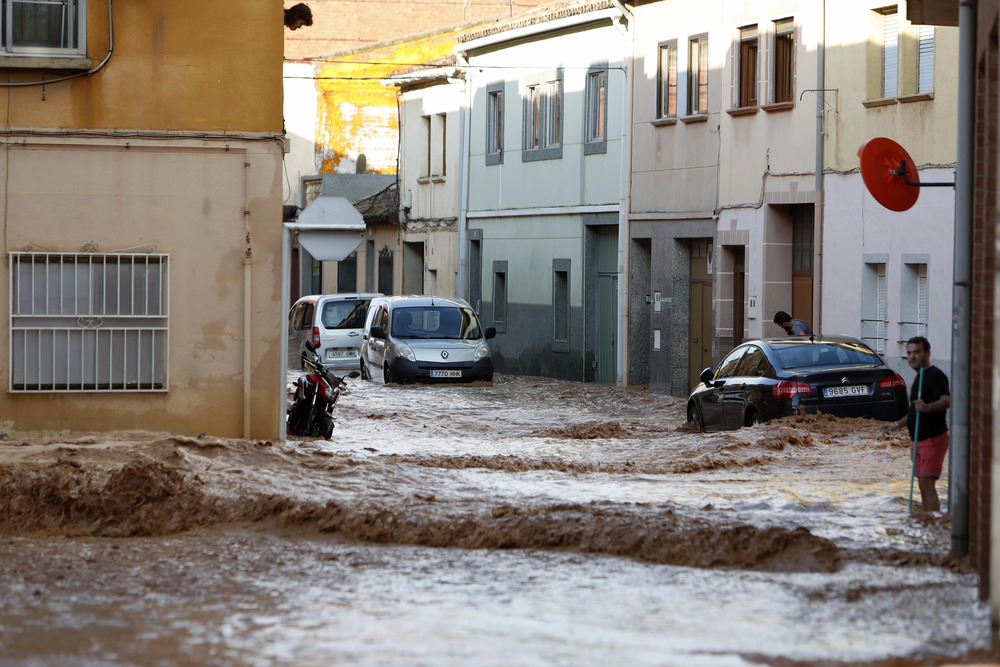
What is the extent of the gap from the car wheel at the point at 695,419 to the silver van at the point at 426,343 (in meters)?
8.49

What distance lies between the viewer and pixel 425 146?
1460 inches

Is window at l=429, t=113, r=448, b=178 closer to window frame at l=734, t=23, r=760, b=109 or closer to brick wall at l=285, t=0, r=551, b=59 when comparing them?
window frame at l=734, t=23, r=760, b=109

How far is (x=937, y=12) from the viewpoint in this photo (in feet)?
44.9

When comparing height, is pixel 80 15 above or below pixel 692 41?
below

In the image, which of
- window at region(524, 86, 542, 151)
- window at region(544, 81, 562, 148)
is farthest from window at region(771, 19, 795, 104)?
window at region(524, 86, 542, 151)

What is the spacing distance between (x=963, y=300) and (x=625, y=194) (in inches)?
703

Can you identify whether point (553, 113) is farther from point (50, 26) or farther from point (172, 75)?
point (50, 26)

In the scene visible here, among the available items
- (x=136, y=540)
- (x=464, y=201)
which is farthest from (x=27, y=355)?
(x=464, y=201)

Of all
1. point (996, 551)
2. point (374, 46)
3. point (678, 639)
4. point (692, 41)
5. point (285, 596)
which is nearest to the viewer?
point (996, 551)

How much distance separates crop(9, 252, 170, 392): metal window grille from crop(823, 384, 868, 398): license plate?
6.70 meters

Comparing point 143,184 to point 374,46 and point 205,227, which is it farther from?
point 374,46

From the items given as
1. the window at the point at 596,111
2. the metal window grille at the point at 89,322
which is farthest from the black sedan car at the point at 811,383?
the window at the point at 596,111

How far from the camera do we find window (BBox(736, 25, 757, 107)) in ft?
76.3

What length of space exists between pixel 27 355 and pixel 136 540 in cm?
434
